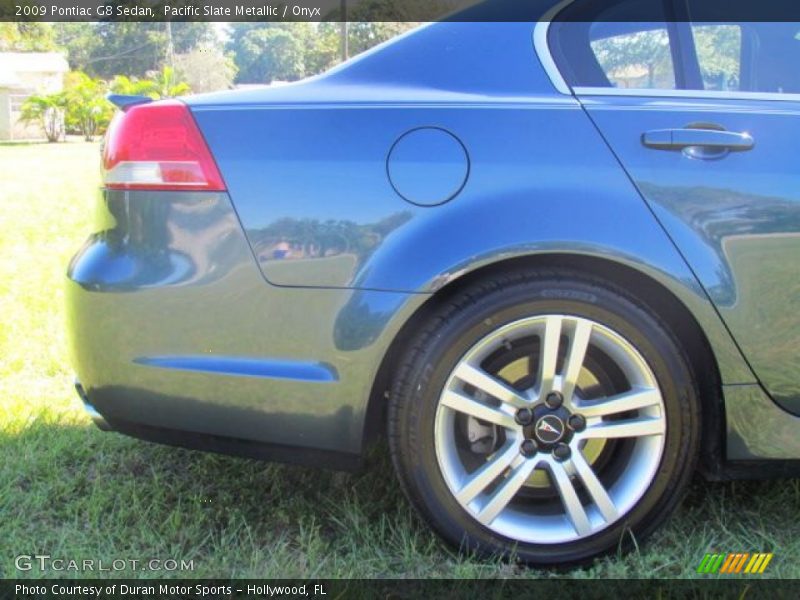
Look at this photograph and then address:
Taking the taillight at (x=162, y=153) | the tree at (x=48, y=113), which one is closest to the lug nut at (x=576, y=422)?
the taillight at (x=162, y=153)

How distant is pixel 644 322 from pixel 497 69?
2.68 feet

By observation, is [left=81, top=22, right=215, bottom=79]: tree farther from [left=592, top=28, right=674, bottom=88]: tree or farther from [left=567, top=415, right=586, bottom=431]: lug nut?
[left=567, top=415, right=586, bottom=431]: lug nut

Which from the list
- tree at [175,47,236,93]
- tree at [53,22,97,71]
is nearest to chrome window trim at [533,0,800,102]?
tree at [175,47,236,93]

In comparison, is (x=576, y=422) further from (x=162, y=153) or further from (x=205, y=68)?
(x=205, y=68)

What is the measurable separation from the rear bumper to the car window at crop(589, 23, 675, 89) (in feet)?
3.05

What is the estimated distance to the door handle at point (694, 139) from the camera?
206 cm

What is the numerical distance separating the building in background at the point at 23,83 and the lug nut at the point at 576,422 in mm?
34148

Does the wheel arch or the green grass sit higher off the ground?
the wheel arch

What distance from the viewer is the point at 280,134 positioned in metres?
2.10

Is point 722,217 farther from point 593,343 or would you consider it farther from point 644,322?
point 593,343

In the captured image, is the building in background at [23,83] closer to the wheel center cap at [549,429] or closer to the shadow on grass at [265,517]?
the shadow on grass at [265,517]

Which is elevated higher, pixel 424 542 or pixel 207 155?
pixel 207 155

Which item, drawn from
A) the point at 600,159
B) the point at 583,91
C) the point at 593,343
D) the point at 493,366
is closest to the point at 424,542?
the point at 493,366

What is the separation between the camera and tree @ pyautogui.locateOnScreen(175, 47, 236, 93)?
38000 mm
